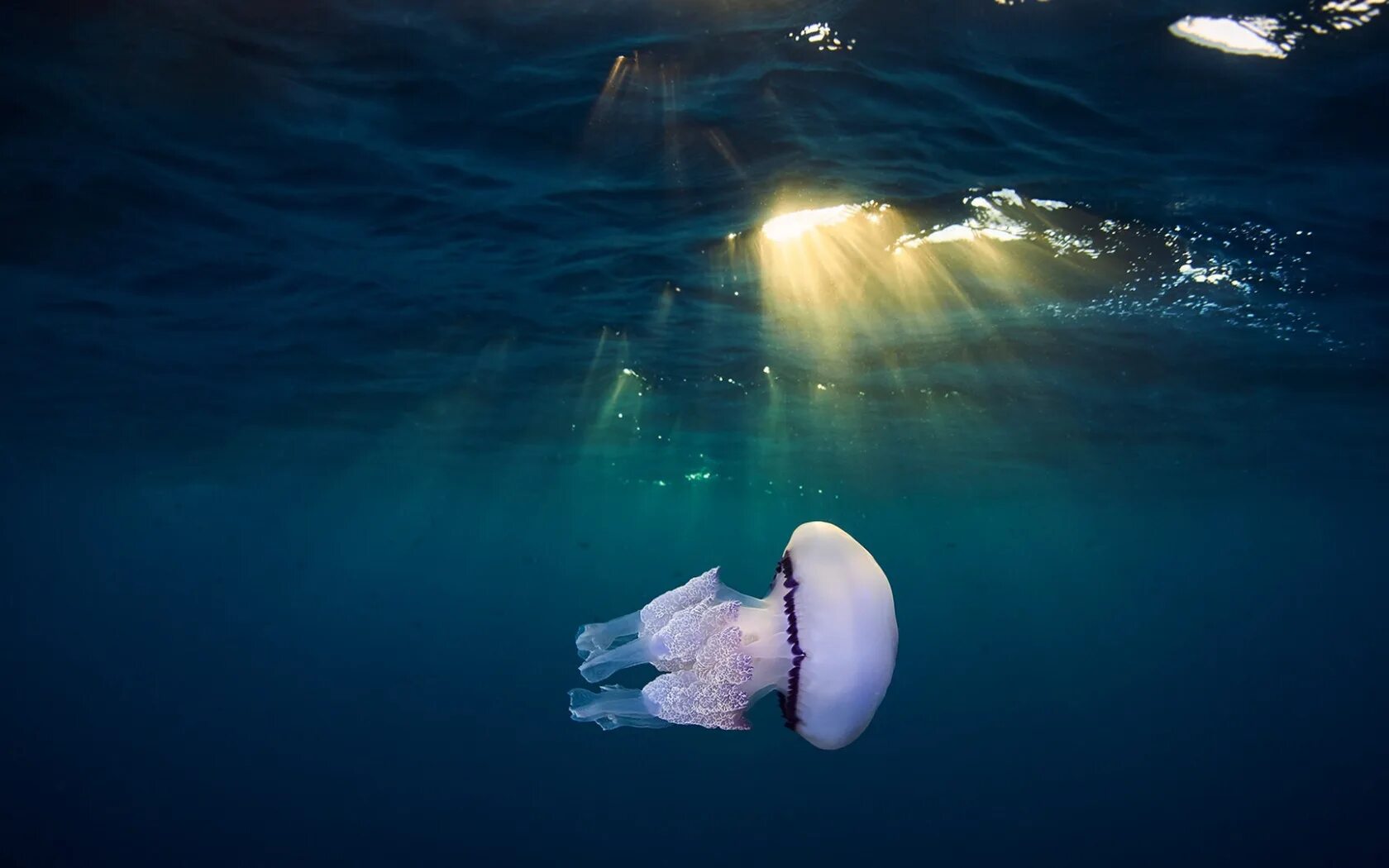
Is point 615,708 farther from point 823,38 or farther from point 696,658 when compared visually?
point 823,38

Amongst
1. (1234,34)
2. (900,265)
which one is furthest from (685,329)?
(1234,34)

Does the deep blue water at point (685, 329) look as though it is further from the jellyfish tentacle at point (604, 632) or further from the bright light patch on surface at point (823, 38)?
the jellyfish tentacle at point (604, 632)

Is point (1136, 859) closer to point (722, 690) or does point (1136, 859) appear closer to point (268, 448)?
point (722, 690)

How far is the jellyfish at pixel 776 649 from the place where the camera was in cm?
241

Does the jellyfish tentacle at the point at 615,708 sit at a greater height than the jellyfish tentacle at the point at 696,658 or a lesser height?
lesser

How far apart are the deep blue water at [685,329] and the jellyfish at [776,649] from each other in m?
3.36

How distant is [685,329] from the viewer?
10312 mm

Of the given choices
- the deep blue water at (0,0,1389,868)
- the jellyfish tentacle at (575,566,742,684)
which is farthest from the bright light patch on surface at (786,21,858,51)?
the jellyfish tentacle at (575,566,742,684)

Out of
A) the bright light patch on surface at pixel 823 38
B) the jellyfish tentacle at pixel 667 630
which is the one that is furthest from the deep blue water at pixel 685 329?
the jellyfish tentacle at pixel 667 630

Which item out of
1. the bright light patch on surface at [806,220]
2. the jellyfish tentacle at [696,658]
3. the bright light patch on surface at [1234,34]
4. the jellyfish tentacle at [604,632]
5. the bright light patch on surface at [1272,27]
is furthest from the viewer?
the bright light patch on surface at [806,220]

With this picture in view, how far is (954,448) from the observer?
18422 mm

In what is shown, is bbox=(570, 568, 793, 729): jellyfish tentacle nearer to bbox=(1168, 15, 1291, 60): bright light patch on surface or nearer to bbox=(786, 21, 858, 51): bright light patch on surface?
bbox=(786, 21, 858, 51): bright light patch on surface

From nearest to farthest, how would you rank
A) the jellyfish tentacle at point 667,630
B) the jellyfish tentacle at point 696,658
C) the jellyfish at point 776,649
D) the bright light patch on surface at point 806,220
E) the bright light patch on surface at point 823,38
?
the jellyfish at point 776,649 < the jellyfish tentacle at point 696,658 < the jellyfish tentacle at point 667,630 < the bright light patch on surface at point 823,38 < the bright light patch on surface at point 806,220

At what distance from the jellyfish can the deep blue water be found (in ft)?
11.0
